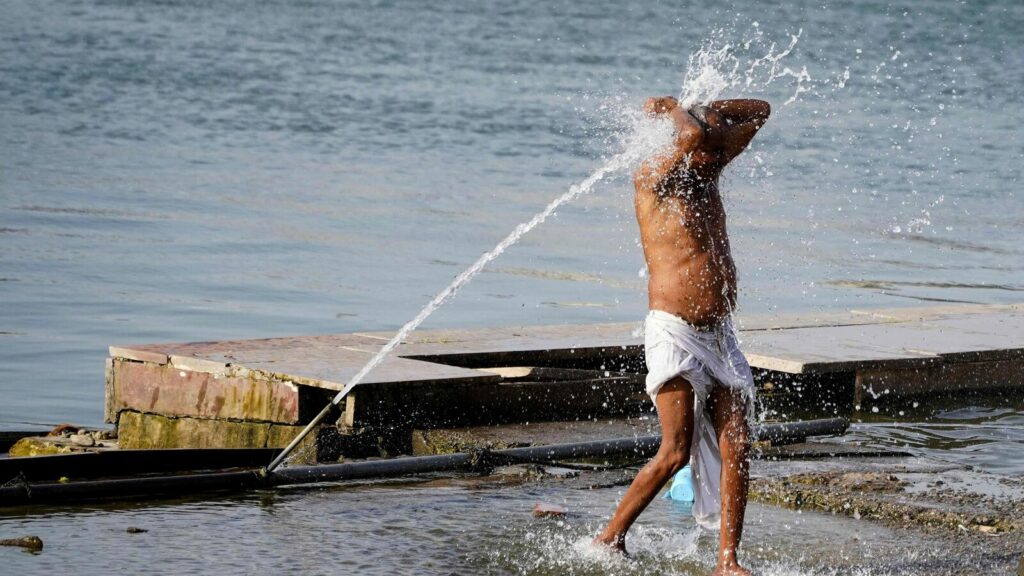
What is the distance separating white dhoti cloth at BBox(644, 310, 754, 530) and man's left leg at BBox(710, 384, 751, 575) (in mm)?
40

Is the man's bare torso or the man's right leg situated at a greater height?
the man's bare torso

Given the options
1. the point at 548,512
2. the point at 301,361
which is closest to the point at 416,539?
the point at 548,512

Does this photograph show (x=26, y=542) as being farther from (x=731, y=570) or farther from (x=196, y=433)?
(x=731, y=570)

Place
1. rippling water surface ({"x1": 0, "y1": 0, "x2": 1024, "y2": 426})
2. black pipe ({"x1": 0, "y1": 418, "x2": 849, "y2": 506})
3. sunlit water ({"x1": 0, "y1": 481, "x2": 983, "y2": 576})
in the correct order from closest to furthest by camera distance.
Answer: sunlit water ({"x1": 0, "y1": 481, "x2": 983, "y2": 576}) < black pipe ({"x1": 0, "y1": 418, "x2": 849, "y2": 506}) < rippling water surface ({"x1": 0, "y1": 0, "x2": 1024, "y2": 426})

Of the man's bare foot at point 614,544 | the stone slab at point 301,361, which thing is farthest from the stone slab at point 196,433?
the man's bare foot at point 614,544

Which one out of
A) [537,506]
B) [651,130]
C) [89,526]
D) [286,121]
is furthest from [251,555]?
[286,121]

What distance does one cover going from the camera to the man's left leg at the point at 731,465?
5410 millimetres

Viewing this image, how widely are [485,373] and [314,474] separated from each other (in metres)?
1.47

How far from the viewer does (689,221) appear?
5457 millimetres

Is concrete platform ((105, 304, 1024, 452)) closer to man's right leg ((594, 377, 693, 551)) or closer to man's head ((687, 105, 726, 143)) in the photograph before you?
man's right leg ((594, 377, 693, 551))

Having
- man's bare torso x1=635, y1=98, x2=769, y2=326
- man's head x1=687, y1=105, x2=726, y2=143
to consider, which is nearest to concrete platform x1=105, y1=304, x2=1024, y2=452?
man's bare torso x1=635, y1=98, x2=769, y2=326

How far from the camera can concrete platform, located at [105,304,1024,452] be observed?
25.3ft

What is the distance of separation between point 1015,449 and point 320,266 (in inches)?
331

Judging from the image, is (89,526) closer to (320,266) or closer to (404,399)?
(404,399)
